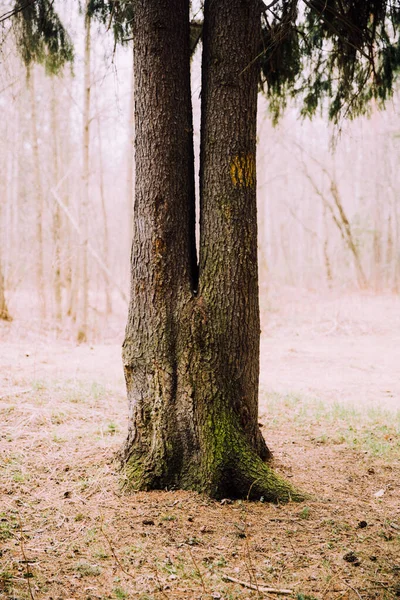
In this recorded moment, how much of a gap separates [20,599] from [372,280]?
25679mm

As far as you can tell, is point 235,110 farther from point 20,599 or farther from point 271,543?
point 20,599

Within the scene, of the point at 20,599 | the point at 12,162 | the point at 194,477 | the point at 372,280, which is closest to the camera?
the point at 20,599

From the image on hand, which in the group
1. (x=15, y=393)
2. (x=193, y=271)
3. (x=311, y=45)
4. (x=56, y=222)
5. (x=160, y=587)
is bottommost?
(x=160, y=587)

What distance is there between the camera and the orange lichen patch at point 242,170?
11.6ft

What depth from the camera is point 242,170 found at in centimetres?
355

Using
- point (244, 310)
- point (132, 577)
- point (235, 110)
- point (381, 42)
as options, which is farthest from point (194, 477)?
point (381, 42)

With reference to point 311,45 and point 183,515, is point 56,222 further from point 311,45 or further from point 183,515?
point 183,515

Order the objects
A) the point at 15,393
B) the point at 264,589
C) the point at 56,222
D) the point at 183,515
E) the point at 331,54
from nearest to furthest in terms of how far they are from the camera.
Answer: the point at 264,589
the point at 183,515
the point at 331,54
the point at 15,393
the point at 56,222

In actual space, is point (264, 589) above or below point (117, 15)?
below

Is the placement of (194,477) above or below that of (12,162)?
below

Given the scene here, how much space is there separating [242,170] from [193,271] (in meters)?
0.85

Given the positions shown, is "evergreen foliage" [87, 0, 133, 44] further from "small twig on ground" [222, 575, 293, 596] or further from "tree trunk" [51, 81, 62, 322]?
"tree trunk" [51, 81, 62, 322]

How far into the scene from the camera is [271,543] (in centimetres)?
283

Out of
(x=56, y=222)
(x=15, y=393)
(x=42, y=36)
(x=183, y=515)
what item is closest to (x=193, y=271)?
(x=183, y=515)
